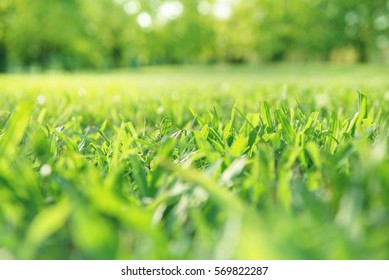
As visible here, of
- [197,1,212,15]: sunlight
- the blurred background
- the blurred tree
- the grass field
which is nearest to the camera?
the grass field

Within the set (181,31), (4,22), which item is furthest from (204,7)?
(4,22)

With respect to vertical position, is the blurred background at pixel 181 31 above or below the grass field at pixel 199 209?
below

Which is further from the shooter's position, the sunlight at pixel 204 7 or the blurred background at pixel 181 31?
the sunlight at pixel 204 7

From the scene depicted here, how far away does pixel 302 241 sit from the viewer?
0.46m

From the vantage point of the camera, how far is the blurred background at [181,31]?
26156 millimetres

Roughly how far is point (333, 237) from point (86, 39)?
97.4ft

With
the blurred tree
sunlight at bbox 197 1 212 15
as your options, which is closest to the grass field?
the blurred tree

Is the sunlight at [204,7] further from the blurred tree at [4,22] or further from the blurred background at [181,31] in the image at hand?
the blurred tree at [4,22]

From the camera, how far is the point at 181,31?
3528cm

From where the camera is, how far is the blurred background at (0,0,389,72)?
26.2 meters

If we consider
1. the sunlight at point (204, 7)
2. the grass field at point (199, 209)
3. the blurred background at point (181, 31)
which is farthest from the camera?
the sunlight at point (204, 7)

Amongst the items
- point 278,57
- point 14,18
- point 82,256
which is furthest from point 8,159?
point 278,57

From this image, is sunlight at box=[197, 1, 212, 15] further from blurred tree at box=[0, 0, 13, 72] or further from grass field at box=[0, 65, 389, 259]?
grass field at box=[0, 65, 389, 259]

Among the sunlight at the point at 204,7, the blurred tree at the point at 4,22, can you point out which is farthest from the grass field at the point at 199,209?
the sunlight at the point at 204,7
